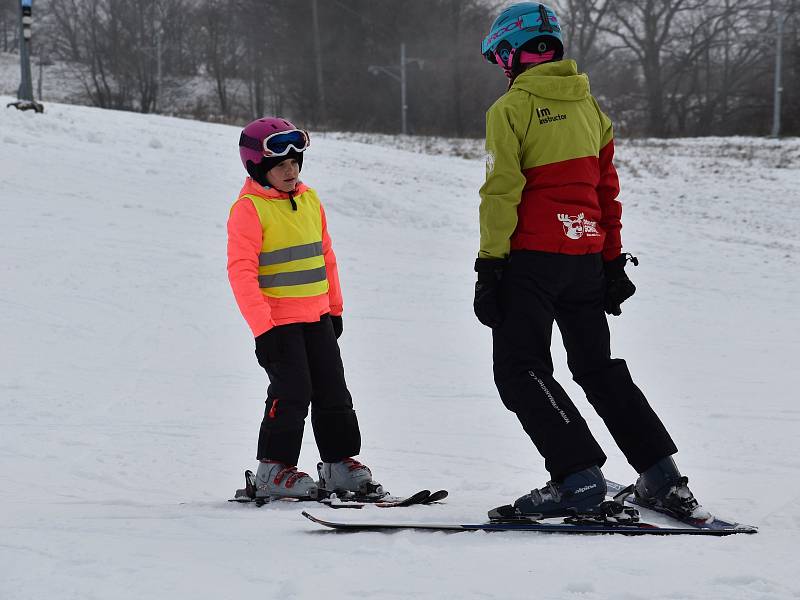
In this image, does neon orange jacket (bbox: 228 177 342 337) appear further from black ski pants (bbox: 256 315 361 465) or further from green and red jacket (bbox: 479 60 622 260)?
green and red jacket (bbox: 479 60 622 260)

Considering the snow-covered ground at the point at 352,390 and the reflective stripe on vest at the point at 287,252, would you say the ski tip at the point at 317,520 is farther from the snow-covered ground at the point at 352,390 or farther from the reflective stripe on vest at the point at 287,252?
the reflective stripe on vest at the point at 287,252

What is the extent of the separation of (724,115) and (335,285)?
46985mm

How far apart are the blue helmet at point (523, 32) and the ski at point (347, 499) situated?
70.0 inches

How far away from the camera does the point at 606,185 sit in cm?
351

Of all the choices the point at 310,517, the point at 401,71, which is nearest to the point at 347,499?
the point at 310,517

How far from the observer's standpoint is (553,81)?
3.28m

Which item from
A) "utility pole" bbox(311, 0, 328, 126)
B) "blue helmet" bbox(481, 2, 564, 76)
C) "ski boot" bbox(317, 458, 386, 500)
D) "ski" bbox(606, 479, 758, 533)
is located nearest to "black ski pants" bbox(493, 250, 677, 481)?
"ski" bbox(606, 479, 758, 533)

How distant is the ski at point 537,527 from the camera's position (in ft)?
10.2

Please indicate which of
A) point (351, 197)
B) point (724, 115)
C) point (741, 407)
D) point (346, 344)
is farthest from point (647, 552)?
point (724, 115)

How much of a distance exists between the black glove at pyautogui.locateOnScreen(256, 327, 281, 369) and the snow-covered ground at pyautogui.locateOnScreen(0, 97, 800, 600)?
0.65 meters

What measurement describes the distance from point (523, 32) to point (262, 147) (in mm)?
1293

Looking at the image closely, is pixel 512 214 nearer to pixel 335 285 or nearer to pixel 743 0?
pixel 335 285

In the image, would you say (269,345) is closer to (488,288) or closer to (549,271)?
(488,288)

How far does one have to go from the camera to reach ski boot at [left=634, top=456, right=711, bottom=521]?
3.28 meters
